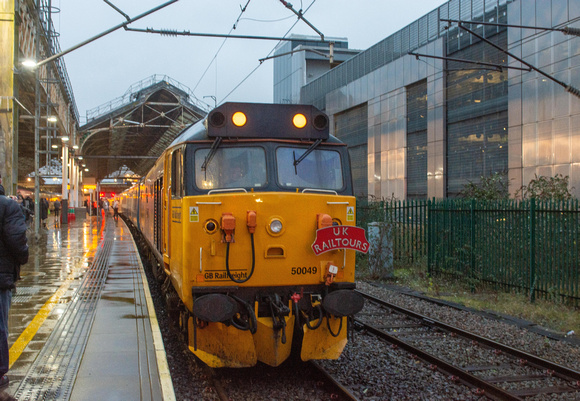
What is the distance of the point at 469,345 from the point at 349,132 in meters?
28.4

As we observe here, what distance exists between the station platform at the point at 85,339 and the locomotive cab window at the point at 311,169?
2557 millimetres

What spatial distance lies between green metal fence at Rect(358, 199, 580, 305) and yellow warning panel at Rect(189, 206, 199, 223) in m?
7.47

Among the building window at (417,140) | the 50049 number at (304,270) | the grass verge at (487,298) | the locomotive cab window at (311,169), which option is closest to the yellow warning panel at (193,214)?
the locomotive cab window at (311,169)

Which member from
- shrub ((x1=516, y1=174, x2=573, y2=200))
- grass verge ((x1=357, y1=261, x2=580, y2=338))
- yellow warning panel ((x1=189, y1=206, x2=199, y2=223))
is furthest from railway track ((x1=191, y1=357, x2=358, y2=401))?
shrub ((x1=516, y1=174, x2=573, y2=200))

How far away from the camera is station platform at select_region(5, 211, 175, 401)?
5.34 meters

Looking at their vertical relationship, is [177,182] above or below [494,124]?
below

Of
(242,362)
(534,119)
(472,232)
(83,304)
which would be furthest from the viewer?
(534,119)

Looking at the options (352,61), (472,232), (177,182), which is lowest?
(472,232)

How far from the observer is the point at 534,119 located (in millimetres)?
20062

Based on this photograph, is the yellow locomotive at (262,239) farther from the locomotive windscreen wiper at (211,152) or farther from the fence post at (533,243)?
the fence post at (533,243)

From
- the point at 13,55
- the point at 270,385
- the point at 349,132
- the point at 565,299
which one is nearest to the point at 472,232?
the point at 565,299

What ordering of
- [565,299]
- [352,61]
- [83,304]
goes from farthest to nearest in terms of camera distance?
1. [352,61]
2. [565,299]
3. [83,304]

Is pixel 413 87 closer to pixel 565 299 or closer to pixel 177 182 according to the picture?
pixel 565 299

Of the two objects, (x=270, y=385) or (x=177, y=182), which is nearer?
(x=270, y=385)
